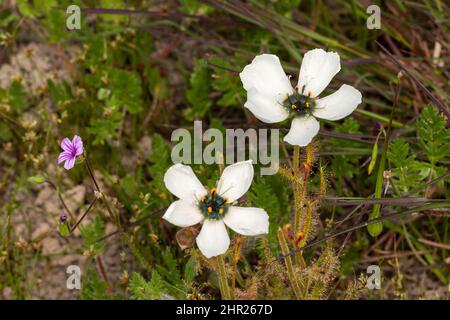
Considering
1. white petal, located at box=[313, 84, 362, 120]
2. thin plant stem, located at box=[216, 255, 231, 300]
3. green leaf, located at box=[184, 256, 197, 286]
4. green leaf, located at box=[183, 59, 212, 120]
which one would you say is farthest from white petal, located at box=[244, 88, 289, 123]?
green leaf, located at box=[183, 59, 212, 120]

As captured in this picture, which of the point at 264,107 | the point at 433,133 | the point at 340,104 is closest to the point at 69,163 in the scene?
the point at 264,107

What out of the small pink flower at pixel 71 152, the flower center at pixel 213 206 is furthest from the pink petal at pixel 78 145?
the flower center at pixel 213 206

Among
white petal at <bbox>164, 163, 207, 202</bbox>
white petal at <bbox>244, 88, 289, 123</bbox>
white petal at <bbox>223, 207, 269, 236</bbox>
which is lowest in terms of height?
white petal at <bbox>223, 207, 269, 236</bbox>

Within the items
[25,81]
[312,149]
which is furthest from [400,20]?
[25,81]

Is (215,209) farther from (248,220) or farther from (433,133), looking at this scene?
(433,133)

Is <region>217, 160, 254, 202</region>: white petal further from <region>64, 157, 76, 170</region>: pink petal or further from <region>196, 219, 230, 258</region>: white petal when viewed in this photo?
<region>64, 157, 76, 170</region>: pink petal

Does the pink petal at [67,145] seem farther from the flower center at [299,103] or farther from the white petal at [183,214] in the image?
the flower center at [299,103]

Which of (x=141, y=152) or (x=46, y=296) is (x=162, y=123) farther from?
(x=46, y=296)
